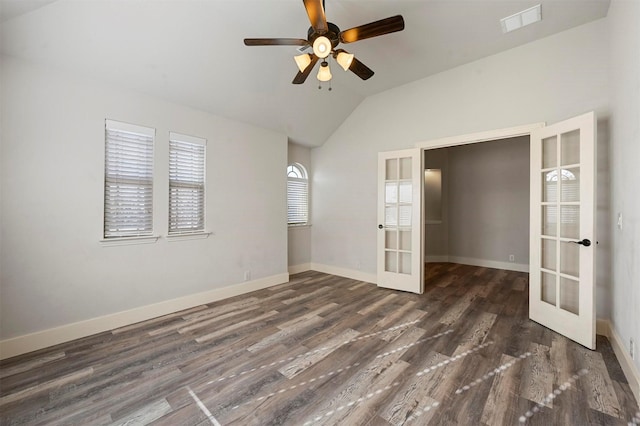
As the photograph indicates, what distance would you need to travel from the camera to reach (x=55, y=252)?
106 inches

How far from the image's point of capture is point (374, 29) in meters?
2.29

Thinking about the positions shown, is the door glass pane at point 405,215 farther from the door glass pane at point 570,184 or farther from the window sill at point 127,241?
the window sill at point 127,241

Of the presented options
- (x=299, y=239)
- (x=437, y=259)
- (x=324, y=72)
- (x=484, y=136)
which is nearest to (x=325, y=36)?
(x=324, y=72)

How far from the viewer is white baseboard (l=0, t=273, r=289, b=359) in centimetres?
252

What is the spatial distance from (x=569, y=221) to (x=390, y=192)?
2268 mm

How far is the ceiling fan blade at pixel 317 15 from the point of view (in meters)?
2.02

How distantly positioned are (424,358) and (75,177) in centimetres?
392

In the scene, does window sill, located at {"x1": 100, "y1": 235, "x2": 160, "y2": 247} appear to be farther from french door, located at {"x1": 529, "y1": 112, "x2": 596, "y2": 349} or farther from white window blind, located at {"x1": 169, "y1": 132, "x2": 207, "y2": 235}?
french door, located at {"x1": 529, "y1": 112, "x2": 596, "y2": 349}

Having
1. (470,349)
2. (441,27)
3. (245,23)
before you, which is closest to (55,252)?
(245,23)

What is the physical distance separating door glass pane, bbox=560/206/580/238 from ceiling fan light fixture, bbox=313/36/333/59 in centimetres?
296

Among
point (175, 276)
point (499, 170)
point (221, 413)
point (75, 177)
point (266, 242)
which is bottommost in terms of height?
point (221, 413)

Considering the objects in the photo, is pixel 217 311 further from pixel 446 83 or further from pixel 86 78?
pixel 446 83

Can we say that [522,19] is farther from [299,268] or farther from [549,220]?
[299,268]

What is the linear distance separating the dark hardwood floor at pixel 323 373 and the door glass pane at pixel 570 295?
1.14 feet
